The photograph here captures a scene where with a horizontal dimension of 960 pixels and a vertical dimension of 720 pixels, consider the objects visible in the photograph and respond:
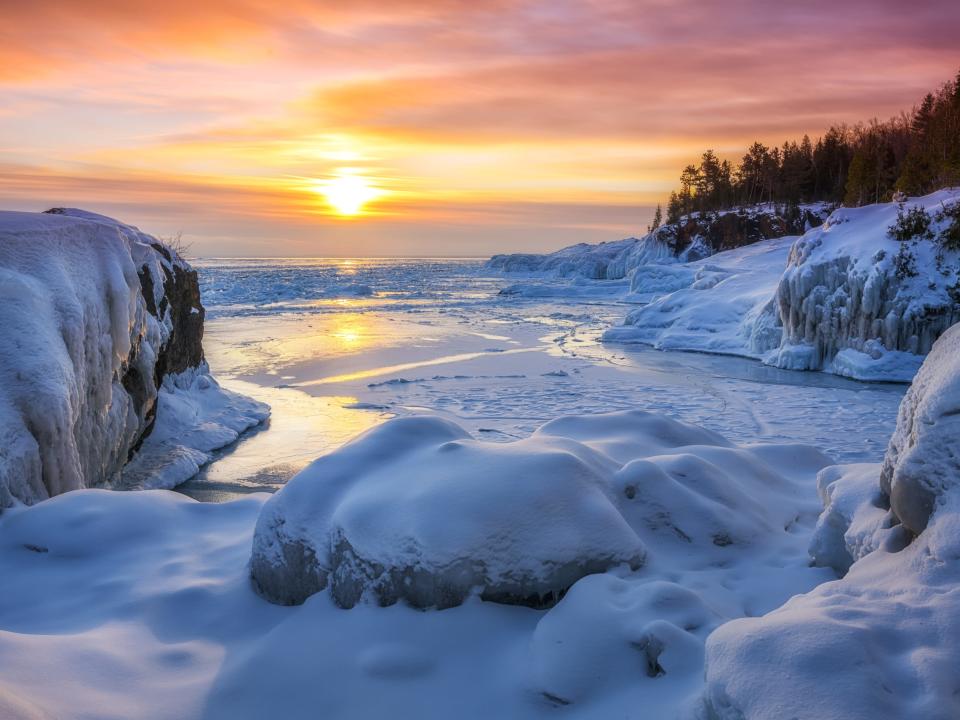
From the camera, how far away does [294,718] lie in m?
3.26

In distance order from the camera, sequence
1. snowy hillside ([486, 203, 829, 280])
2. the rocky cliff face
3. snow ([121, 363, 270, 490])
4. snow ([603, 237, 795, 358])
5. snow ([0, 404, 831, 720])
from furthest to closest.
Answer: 1. snowy hillside ([486, 203, 829, 280])
2. the rocky cliff face
3. snow ([603, 237, 795, 358])
4. snow ([121, 363, 270, 490])
5. snow ([0, 404, 831, 720])

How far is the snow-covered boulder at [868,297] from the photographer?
16.5 m

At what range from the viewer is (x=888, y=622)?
265 cm

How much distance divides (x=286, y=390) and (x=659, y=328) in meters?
15.5

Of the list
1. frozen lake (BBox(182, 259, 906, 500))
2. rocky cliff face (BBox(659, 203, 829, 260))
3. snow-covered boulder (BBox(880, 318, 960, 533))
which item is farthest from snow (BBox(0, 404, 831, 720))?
rocky cliff face (BBox(659, 203, 829, 260))

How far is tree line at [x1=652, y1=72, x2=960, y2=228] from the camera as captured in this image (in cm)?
3584

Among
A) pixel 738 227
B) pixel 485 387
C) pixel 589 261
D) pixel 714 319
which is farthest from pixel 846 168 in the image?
pixel 485 387

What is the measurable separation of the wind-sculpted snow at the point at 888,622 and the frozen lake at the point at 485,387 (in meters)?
6.49

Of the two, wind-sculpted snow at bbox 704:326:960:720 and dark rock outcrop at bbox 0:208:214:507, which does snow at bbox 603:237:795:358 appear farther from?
wind-sculpted snow at bbox 704:326:960:720

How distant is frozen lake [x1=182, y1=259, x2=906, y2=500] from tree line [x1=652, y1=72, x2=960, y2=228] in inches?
623

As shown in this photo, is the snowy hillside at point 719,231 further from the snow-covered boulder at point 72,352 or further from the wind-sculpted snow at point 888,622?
the wind-sculpted snow at point 888,622

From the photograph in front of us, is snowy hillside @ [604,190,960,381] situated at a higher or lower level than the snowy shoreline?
higher

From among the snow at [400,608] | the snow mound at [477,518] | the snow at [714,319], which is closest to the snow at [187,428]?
the snow at [400,608]

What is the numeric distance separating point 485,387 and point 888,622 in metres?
11.9
